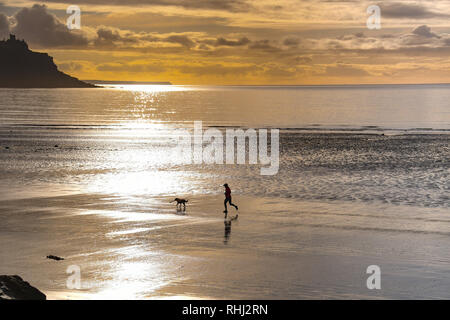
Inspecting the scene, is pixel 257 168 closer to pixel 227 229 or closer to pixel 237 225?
pixel 237 225

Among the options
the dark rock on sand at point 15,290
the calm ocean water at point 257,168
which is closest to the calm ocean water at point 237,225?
the calm ocean water at point 257,168

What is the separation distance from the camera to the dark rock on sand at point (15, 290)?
12.2 m

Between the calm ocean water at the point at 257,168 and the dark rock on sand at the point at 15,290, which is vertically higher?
the calm ocean water at the point at 257,168

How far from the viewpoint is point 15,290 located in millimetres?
12469

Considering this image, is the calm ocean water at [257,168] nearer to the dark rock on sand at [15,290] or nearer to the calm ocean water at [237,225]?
the calm ocean water at [237,225]

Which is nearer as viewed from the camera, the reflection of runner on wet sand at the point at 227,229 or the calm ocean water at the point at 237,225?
the calm ocean water at the point at 237,225

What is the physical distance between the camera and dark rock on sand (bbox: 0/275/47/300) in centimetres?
1216

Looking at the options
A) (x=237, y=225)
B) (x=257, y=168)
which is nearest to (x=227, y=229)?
(x=237, y=225)

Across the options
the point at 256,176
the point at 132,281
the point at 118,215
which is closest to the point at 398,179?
the point at 256,176

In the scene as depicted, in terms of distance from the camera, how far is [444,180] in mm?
36312

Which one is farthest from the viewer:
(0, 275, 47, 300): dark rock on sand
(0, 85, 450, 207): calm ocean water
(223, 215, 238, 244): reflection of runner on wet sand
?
(0, 85, 450, 207): calm ocean water

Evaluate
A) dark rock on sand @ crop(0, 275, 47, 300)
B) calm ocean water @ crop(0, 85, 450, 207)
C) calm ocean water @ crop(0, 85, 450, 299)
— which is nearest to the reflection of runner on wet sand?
calm ocean water @ crop(0, 85, 450, 299)

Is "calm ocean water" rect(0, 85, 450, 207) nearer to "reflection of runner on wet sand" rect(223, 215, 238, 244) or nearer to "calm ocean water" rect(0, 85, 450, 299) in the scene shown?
"calm ocean water" rect(0, 85, 450, 299)
